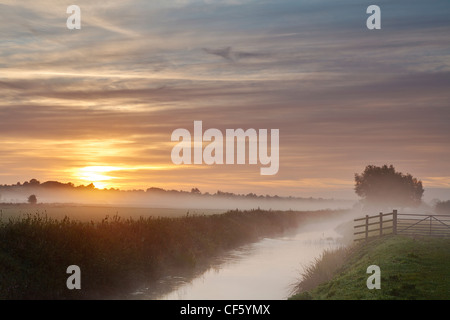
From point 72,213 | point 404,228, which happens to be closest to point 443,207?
point 404,228

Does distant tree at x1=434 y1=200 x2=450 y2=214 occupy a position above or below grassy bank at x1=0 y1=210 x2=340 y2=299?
below

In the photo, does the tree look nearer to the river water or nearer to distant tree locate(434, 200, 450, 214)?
distant tree locate(434, 200, 450, 214)

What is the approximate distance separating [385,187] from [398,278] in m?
91.4

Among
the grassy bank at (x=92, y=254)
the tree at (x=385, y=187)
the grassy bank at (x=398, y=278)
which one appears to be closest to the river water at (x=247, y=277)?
the grassy bank at (x=92, y=254)

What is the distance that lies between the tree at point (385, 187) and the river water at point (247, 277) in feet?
216

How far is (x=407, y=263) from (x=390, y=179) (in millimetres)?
88603

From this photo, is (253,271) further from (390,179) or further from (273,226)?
(390,179)

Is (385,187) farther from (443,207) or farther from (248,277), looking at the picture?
(248,277)

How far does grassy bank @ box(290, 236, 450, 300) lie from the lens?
18.2 m

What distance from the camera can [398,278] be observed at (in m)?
20.2

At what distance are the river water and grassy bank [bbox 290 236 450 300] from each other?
6.65 feet

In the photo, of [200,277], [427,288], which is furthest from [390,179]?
[427,288]

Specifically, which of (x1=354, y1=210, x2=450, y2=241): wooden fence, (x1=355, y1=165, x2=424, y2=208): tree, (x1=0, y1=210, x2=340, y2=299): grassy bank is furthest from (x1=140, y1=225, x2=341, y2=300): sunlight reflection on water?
(x1=355, y1=165, x2=424, y2=208): tree

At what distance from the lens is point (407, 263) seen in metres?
23.8
